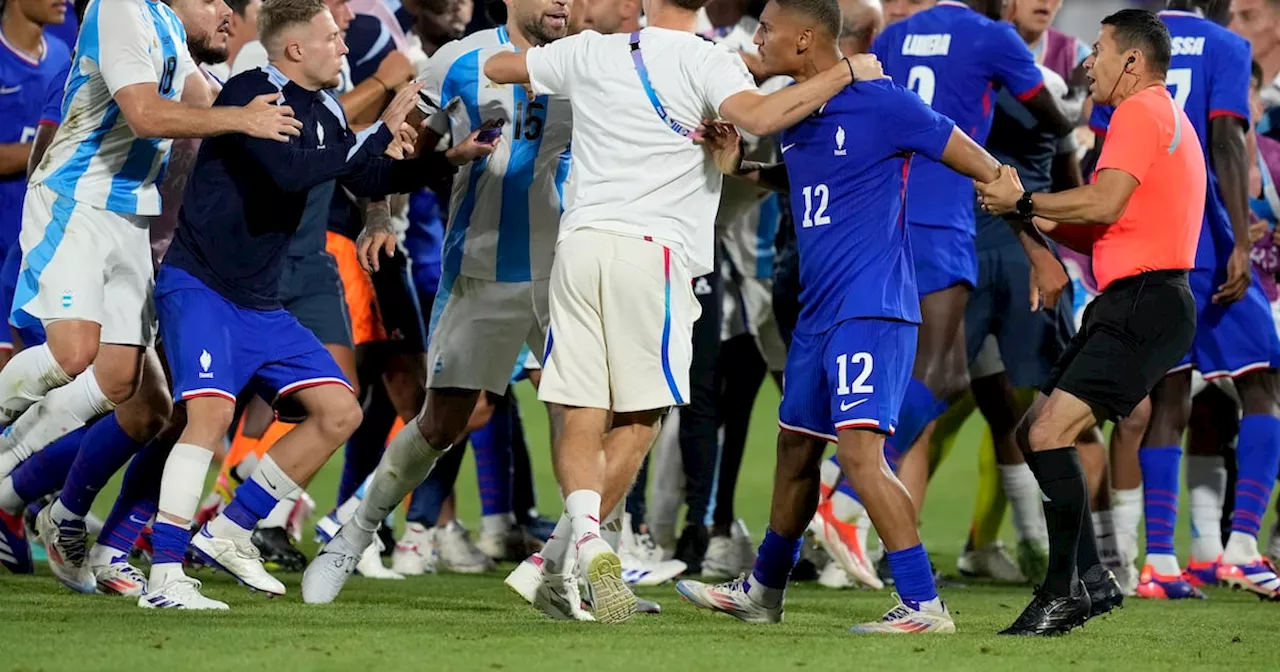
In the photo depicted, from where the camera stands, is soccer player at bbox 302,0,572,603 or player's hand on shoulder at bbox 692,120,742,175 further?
soccer player at bbox 302,0,572,603

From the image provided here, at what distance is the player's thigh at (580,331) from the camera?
Answer: 5.66m

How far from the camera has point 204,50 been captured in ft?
22.6

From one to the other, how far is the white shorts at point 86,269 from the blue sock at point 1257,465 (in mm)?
4902

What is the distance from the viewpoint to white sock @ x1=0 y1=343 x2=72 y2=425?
6.56 metres

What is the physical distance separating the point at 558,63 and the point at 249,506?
1.96m

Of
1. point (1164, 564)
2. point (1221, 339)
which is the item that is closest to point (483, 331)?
point (1164, 564)

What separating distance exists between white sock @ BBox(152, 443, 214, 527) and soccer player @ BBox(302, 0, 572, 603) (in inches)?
23.9

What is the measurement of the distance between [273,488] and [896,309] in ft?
7.73

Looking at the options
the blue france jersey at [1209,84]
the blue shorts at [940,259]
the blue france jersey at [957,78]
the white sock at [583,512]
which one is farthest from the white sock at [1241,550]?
the white sock at [583,512]

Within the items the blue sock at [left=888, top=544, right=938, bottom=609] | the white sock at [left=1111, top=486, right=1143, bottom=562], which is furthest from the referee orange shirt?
the white sock at [left=1111, top=486, right=1143, bottom=562]

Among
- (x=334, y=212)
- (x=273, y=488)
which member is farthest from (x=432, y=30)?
(x=273, y=488)

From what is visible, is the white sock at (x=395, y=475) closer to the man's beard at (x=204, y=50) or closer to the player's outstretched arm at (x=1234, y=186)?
the man's beard at (x=204, y=50)

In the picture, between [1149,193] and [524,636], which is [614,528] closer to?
[524,636]

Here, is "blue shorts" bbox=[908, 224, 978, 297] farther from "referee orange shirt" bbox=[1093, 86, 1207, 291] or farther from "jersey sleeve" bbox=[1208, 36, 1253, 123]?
"referee orange shirt" bbox=[1093, 86, 1207, 291]
